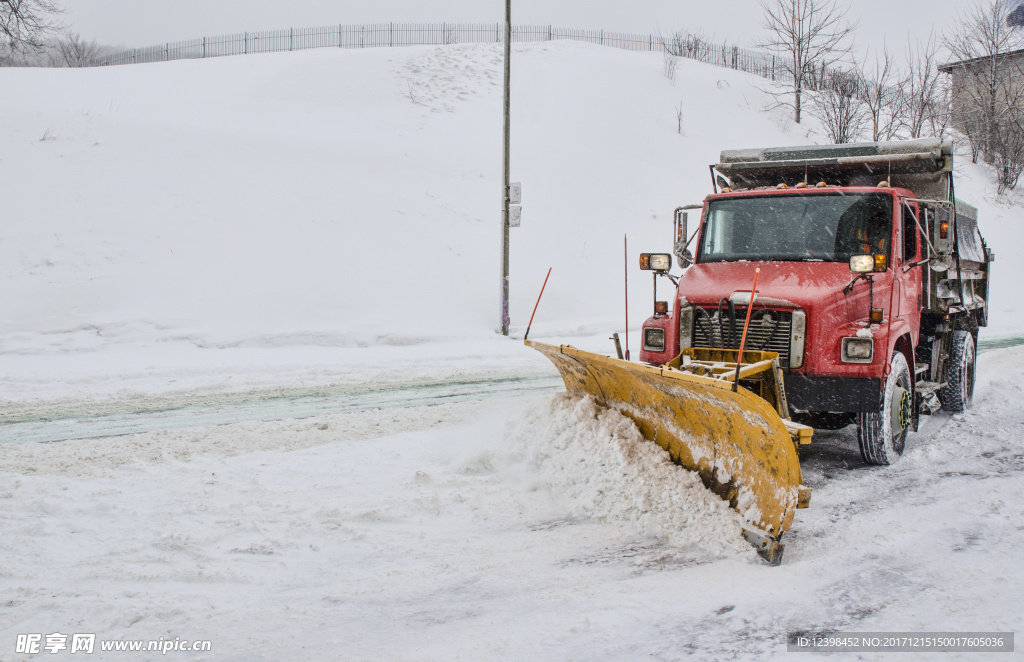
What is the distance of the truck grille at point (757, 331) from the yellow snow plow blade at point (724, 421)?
6.4 inches

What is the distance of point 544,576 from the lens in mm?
3516

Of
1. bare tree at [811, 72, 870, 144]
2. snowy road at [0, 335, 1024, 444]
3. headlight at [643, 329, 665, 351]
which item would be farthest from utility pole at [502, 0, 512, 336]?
bare tree at [811, 72, 870, 144]

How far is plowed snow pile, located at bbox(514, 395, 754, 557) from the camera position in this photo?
13.0 ft

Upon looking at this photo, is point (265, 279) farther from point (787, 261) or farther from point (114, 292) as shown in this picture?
point (787, 261)

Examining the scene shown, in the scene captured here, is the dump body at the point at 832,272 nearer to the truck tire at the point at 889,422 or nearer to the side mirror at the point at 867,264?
the side mirror at the point at 867,264

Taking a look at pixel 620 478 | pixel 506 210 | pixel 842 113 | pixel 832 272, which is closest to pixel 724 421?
pixel 620 478

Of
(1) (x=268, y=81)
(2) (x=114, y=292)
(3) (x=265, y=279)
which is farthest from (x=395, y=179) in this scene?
(1) (x=268, y=81)

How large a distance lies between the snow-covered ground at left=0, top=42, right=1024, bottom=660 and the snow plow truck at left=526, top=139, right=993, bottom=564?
278 millimetres

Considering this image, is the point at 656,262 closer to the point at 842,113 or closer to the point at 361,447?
the point at 361,447

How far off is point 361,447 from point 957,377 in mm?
5896

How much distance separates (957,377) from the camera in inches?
280

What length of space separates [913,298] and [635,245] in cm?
1357

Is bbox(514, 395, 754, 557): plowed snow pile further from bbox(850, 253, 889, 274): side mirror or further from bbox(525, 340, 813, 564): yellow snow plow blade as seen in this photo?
Answer: bbox(850, 253, 889, 274): side mirror

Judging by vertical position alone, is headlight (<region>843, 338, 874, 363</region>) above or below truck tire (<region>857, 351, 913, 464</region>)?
above
